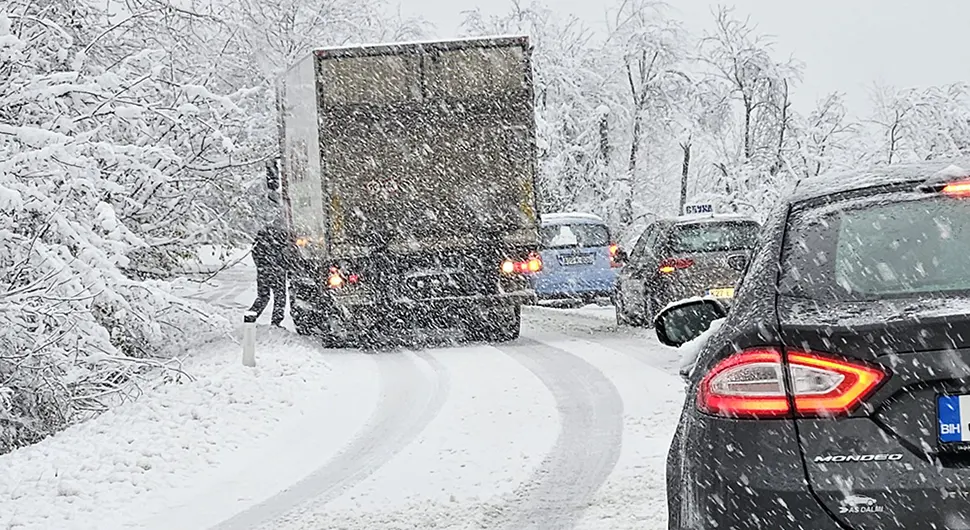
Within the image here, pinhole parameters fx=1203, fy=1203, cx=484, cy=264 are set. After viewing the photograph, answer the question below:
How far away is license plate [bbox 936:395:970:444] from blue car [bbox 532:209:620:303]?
16.9 metres

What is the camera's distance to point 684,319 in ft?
15.0

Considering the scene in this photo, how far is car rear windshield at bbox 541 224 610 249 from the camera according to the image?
20188 mm

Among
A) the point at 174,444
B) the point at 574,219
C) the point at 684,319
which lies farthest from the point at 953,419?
the point at 574,219

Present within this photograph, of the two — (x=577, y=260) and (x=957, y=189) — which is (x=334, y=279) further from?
(x=957, y=189)

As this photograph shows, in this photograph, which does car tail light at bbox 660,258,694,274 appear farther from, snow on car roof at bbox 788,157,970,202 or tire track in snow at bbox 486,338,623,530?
snow on car roof at bbox 788,157,970,202

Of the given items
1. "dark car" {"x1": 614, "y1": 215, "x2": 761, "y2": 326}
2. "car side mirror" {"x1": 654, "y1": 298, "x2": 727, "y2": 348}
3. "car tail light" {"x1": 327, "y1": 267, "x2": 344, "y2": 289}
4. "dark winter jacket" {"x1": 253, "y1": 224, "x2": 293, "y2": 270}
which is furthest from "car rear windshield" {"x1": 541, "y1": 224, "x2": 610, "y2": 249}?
"car side mirror" {"x1": 654, "y1": 298, "x2": 727, "y2": 348}

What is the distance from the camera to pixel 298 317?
16625 millimetres

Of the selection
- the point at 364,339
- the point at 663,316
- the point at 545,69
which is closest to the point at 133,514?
the point at 663,316

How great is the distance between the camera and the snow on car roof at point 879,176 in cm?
385

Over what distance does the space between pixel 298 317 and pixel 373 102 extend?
3584 mm

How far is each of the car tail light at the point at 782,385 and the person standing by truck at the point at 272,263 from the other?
1456 cm

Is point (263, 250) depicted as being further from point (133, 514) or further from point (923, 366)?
point (923, 366)

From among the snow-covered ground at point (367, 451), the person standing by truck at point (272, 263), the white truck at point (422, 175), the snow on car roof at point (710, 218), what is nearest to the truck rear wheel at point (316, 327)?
the white truck at point (422, 175)

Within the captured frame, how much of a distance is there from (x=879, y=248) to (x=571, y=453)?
4702 millimetres
